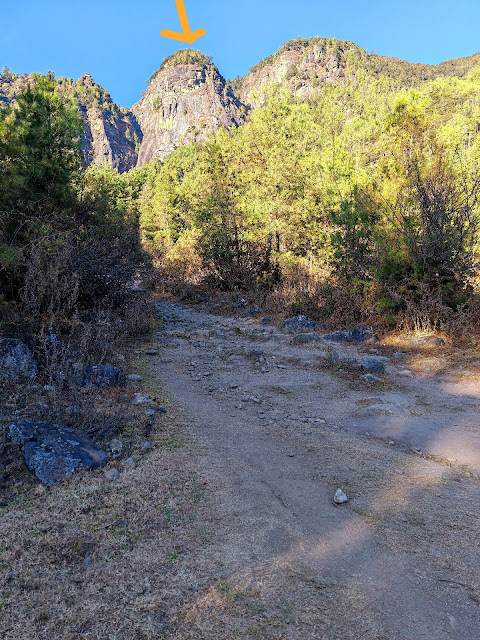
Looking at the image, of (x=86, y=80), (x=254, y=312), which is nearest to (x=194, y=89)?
(x=86, y=80)

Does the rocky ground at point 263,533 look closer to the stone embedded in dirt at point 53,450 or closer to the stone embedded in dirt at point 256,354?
the stone embedded in dirt at point 53,450

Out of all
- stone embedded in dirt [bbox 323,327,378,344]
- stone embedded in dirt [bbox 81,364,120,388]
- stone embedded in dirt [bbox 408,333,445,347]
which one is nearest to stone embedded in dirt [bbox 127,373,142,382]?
stone embedded in dirt [bbox 81,364,120,388]

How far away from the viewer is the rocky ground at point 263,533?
1.86m

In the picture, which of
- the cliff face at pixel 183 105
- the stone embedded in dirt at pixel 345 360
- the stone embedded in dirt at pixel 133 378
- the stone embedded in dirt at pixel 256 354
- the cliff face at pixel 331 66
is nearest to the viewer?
the stone embedded in dirt at pixel 133 378

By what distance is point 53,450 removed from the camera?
10.4 ft

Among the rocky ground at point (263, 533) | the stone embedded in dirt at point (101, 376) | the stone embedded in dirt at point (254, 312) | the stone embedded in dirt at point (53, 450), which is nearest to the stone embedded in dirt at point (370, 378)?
the rocky ground at point (263, 533)

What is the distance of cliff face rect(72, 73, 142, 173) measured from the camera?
15962cm

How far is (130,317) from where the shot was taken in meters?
9.25

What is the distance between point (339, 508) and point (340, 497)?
100 mm

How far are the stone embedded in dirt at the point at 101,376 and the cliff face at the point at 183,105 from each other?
503 ft

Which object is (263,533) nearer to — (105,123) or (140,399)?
(140,399)

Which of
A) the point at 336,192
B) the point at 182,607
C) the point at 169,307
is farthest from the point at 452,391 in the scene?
the point at 169,307

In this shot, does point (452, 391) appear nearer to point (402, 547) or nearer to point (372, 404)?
point (372, 404)

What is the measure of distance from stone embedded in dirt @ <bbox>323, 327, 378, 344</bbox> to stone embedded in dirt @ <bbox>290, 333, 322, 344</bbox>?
0.75ft
